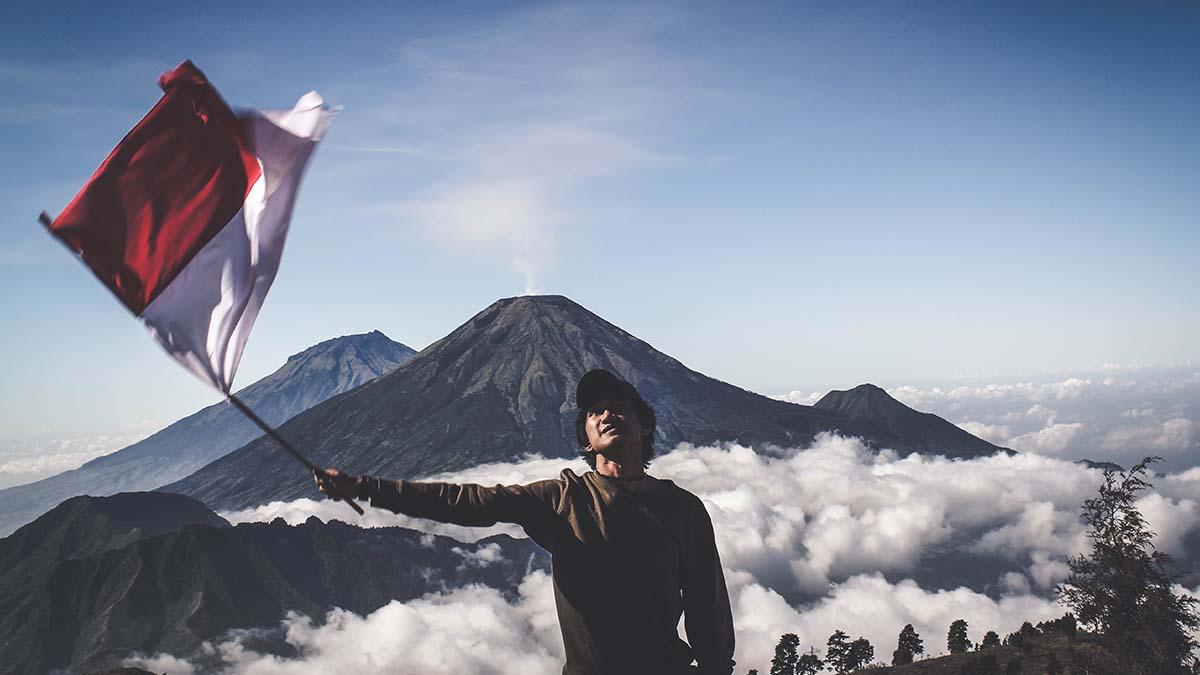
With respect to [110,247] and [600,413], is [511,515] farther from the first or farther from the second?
[110,247]

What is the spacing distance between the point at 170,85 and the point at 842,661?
375ft

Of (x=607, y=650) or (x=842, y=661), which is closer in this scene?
(x=607, y=650)

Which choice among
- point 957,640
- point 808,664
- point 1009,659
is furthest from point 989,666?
point 808,664

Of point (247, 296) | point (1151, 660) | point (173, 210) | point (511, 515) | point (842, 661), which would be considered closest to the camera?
point (511, 515)

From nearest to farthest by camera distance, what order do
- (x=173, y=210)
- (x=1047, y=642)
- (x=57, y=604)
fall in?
(x=173, y=210)
(x=1047, y=642)
(x=57, y=604)

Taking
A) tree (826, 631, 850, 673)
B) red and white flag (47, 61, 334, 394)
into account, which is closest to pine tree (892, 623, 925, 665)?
tree (826, 631, 850, 673)

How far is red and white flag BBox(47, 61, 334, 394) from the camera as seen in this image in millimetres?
4223

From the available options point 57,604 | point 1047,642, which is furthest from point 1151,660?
point 57,604

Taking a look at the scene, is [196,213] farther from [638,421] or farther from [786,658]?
[786,658]

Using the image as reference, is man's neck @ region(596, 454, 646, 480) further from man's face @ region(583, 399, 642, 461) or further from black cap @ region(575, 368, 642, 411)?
black cap @ region(575, 368, 642, 411)

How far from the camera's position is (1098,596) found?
2744 centimetres

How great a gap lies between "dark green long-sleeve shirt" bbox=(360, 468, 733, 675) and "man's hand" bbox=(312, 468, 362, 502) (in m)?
0.23

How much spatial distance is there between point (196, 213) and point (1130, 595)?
32109mm

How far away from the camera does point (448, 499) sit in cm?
328
